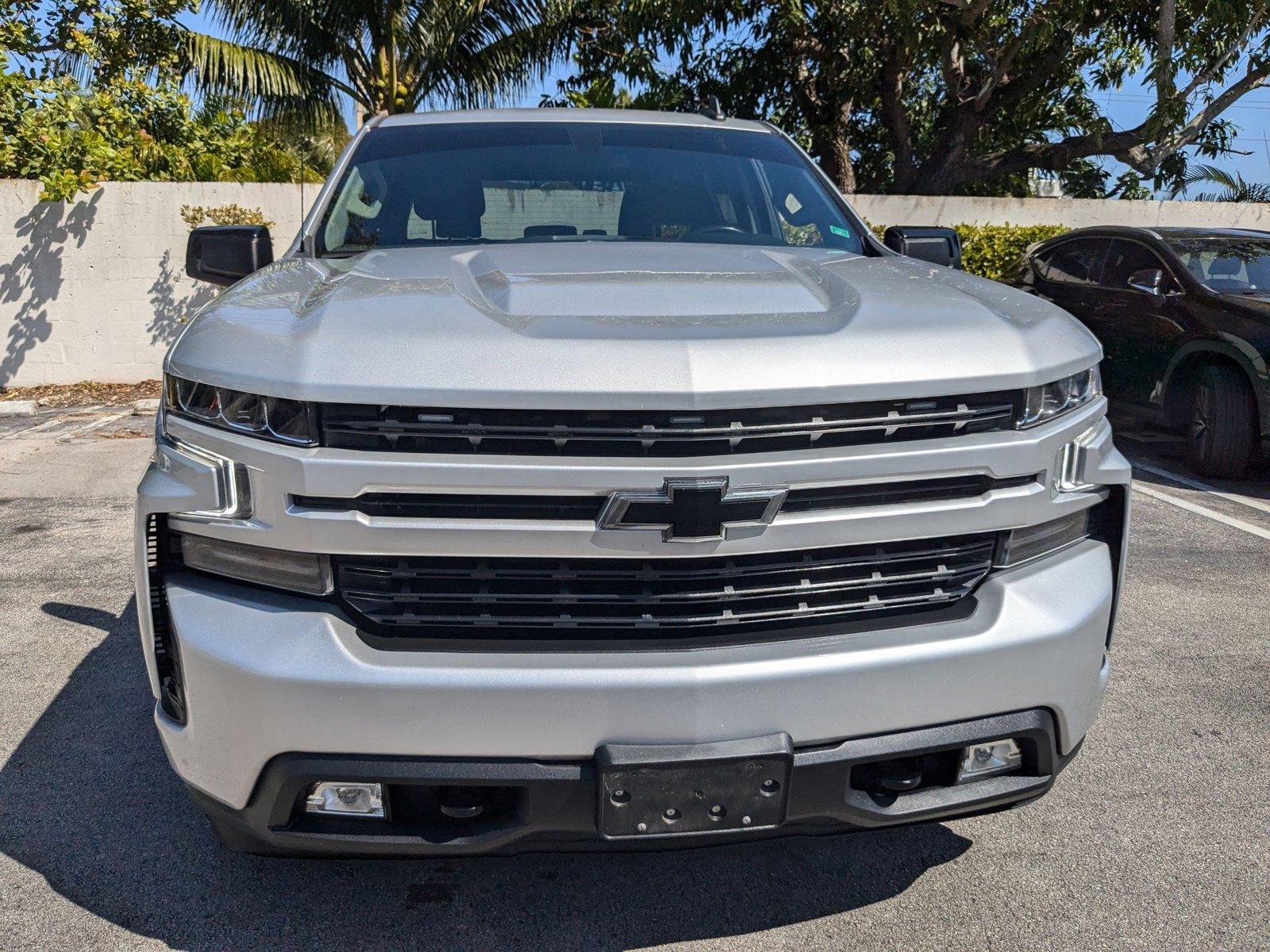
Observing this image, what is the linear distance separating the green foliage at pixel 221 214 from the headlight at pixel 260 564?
9.01 metres

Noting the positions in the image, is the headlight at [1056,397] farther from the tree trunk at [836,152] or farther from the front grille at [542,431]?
the tree trunk at [836,152]

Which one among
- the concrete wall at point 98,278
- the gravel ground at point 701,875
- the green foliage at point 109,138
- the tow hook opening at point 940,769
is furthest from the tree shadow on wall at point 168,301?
the tow hook opening at point 940,769

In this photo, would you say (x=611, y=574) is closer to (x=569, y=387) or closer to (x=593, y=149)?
(x=569, y=387)

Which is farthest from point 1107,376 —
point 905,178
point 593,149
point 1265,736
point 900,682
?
point 905,178

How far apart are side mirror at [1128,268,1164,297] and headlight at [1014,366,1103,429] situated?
215 inches

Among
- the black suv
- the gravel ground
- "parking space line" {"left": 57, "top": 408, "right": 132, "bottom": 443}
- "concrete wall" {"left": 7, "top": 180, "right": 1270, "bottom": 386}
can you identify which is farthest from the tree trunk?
the gravel ground

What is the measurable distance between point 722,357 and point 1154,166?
14048 millimetres

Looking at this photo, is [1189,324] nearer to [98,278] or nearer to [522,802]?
[522,802]

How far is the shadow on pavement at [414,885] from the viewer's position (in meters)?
2.41

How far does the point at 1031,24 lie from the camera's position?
12531mm

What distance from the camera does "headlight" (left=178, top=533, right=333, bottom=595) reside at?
1.97 m

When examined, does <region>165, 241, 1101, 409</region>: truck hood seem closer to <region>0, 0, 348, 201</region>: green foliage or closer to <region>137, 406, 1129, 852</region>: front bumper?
<region>137, 406, 1129, 852</region>: front bumper

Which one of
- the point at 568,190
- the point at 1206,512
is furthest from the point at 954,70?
the point at 568,190

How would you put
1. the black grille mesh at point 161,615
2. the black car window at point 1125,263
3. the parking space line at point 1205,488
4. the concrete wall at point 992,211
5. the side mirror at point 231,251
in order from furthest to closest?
the concrete wall at point 992,211
the black car window at point 1125,263
the parking space line at point 1205,488
the side mirror at point 231,251
the black grille mesh at point 161,615
